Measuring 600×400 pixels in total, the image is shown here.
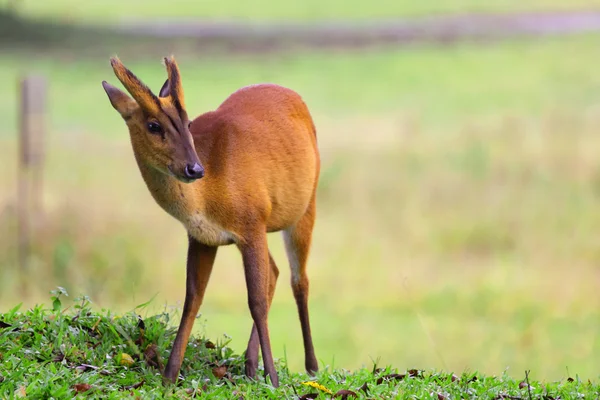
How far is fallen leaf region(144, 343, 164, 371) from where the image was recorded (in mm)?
6172

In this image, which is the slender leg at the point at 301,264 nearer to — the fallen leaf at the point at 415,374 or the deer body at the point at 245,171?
the deer body at the point at 245,171

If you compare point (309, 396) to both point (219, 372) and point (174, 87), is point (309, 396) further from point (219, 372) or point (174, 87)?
point (174, 87)

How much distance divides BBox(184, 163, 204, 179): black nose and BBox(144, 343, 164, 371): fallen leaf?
126 cm

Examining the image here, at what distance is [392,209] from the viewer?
15.6 metres

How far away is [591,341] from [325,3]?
27.2 meters

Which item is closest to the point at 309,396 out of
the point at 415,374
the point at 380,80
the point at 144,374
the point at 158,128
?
the point at 415,374

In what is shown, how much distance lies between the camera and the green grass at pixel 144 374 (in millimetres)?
5598

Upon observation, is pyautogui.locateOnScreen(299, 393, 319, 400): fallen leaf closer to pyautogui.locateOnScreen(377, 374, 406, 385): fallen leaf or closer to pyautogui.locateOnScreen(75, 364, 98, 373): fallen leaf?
pyautogui.locateOnScreen(377, 374, 406, 385): fallen leaf

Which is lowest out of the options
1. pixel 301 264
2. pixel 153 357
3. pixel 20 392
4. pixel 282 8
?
pixel 20 392

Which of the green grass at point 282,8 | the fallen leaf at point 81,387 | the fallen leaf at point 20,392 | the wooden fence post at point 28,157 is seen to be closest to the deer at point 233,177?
the fallen leaf at point 81,387

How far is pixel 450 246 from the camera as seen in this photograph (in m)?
14.4

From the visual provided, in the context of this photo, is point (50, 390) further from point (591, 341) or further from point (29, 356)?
point (591, 341)

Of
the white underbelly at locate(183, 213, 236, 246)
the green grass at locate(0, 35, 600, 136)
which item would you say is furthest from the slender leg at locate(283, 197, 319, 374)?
the green grass at locate(0, 35, 600, 136)

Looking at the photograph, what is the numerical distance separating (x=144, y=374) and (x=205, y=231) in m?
0.87
